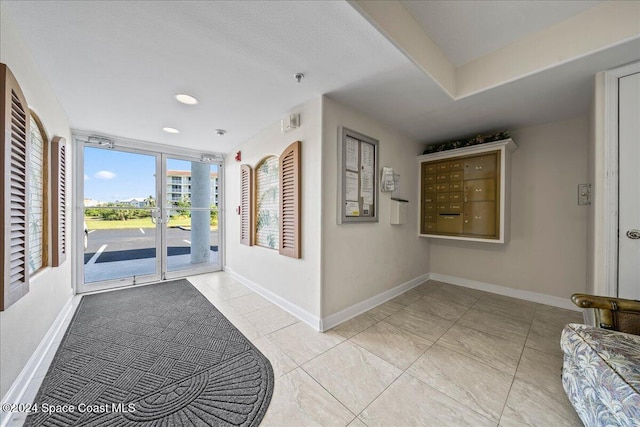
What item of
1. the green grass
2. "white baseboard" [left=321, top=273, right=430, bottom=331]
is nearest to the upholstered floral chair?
"white baseboard" [left=321, top=273, right=430, bottom=331]

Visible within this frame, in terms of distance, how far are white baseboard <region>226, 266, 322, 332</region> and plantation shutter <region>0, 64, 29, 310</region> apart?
205 centimetres

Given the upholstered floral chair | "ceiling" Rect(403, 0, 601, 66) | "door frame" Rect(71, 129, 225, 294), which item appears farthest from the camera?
"door frame" Rect(71, 129, 225, 294)

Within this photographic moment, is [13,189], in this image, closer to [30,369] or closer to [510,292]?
[30,369]

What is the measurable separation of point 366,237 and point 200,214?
11.0ft

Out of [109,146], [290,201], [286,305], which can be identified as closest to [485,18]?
[290,201]

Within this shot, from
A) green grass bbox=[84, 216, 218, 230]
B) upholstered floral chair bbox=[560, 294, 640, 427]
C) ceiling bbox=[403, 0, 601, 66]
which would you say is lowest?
upholstered floral chair bbox=[560, 294, 640, 427]

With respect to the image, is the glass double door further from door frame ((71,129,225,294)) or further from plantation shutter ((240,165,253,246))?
plantation shutter ((240,165,253,246))

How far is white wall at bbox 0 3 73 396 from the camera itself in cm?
131

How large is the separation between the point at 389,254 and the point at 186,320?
2.57 metres

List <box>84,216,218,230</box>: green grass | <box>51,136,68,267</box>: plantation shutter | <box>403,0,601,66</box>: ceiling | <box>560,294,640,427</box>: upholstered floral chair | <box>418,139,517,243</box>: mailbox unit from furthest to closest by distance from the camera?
<box>84,216,218,230</box>: green grass, <box>418,139,517,243</box>: mailbox unit, <box>51,136,68,267</box>: plantation shutter, <box>403,0,601,66</box>: ceiling, <box>560,294,640,427</box>: upholstered floral chair

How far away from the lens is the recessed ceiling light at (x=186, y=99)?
224cm

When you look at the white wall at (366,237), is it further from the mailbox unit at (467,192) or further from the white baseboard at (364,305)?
the mailbox unit at (467,192)

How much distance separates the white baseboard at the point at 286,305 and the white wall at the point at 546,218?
274 centimetres

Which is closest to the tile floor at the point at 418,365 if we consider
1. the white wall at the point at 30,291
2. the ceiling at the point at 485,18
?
the white wall at the point at 30,291
